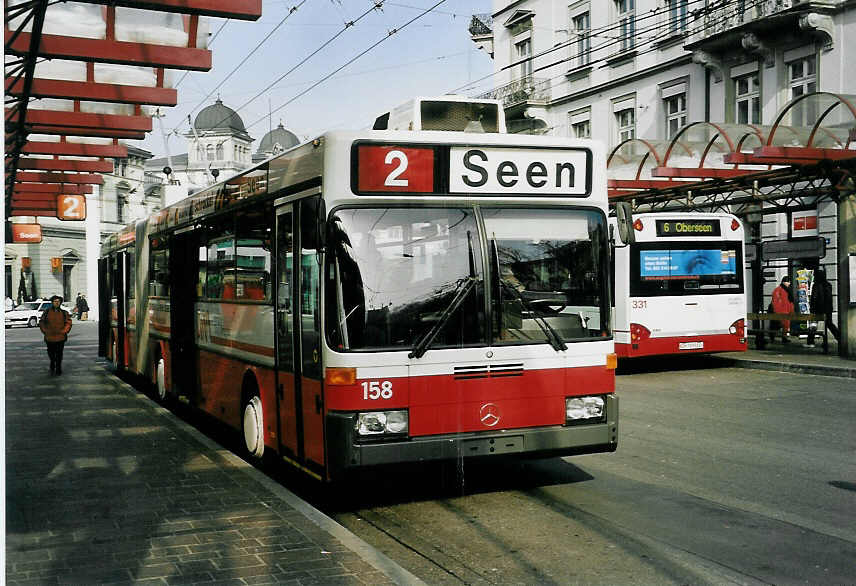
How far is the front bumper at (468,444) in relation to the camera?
6.64 m

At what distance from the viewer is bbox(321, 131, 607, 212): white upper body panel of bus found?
6.88m

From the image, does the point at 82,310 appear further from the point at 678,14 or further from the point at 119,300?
the point at 119,300

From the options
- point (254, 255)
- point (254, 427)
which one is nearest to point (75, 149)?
point (254, 255)

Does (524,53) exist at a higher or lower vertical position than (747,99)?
higher

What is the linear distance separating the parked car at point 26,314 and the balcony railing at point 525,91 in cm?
3098

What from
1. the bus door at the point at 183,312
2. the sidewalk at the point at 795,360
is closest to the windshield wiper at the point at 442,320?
the bus door at the point at 183,312

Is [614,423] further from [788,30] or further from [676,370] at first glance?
[788,30]

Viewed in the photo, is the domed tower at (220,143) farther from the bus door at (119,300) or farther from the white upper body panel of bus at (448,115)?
the white upper body panel of bus at (448,115)

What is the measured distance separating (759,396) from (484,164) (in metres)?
8.63

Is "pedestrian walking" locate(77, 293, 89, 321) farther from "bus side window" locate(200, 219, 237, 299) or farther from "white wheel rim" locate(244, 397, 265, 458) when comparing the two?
"white wheel rim" locate(244, 397, 265, 458)

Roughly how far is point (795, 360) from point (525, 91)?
67.8 ft

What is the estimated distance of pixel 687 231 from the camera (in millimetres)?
18172

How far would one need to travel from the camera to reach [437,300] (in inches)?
270

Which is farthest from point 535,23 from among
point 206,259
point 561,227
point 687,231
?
point 561,227
